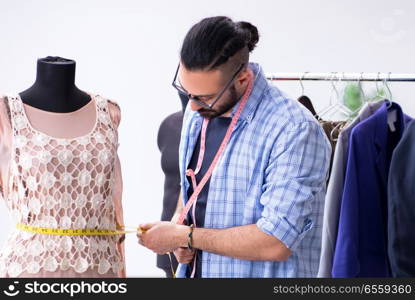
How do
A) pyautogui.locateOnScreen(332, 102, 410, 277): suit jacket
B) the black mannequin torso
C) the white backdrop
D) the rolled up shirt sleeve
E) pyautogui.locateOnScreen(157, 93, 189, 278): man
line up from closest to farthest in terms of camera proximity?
1. the rolled up shirt sleeve
2. the black mannequin torso
3. pyautogui.locateOnScreen(332, 102, 410, 277): suit jacket
4. pyautogui.locateOnScreen(157, 93, 189, 278): man
5. the white backdrop

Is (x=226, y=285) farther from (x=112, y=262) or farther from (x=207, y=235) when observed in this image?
(x=112, y=262)

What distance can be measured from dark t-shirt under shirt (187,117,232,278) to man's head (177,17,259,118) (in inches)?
3.6

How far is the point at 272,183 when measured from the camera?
80.0 inches

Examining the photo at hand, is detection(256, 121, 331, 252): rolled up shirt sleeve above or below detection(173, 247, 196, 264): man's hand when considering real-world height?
above

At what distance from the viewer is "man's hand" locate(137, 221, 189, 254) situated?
2109 millimetres

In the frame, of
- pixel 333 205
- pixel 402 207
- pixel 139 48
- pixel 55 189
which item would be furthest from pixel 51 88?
pixel 139 48

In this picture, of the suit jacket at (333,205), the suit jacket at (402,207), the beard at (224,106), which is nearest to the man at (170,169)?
the suit jacket at (333,205)

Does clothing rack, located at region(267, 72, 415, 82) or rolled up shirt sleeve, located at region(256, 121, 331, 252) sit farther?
clothing rack, located at region(267, 72, 415, 82)

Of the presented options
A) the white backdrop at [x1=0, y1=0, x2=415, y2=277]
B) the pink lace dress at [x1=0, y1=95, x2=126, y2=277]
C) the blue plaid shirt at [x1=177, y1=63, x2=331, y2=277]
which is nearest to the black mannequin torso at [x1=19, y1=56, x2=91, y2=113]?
the pink lace dress at [x1=0, y1=95, x2=126, y2=277]

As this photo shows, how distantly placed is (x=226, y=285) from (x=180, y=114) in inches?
58.3

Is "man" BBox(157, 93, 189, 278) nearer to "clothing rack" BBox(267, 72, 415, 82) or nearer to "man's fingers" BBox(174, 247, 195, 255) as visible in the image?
"clothing rack" BBox(267, 72, 415, 82)

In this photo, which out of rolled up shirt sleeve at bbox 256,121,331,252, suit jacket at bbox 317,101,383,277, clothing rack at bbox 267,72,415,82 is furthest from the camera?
clothing rack at bbox 267,72,415,82

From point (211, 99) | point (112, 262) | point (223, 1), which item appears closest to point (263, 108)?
point (211, 99)

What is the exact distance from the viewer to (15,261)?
2.00 m
